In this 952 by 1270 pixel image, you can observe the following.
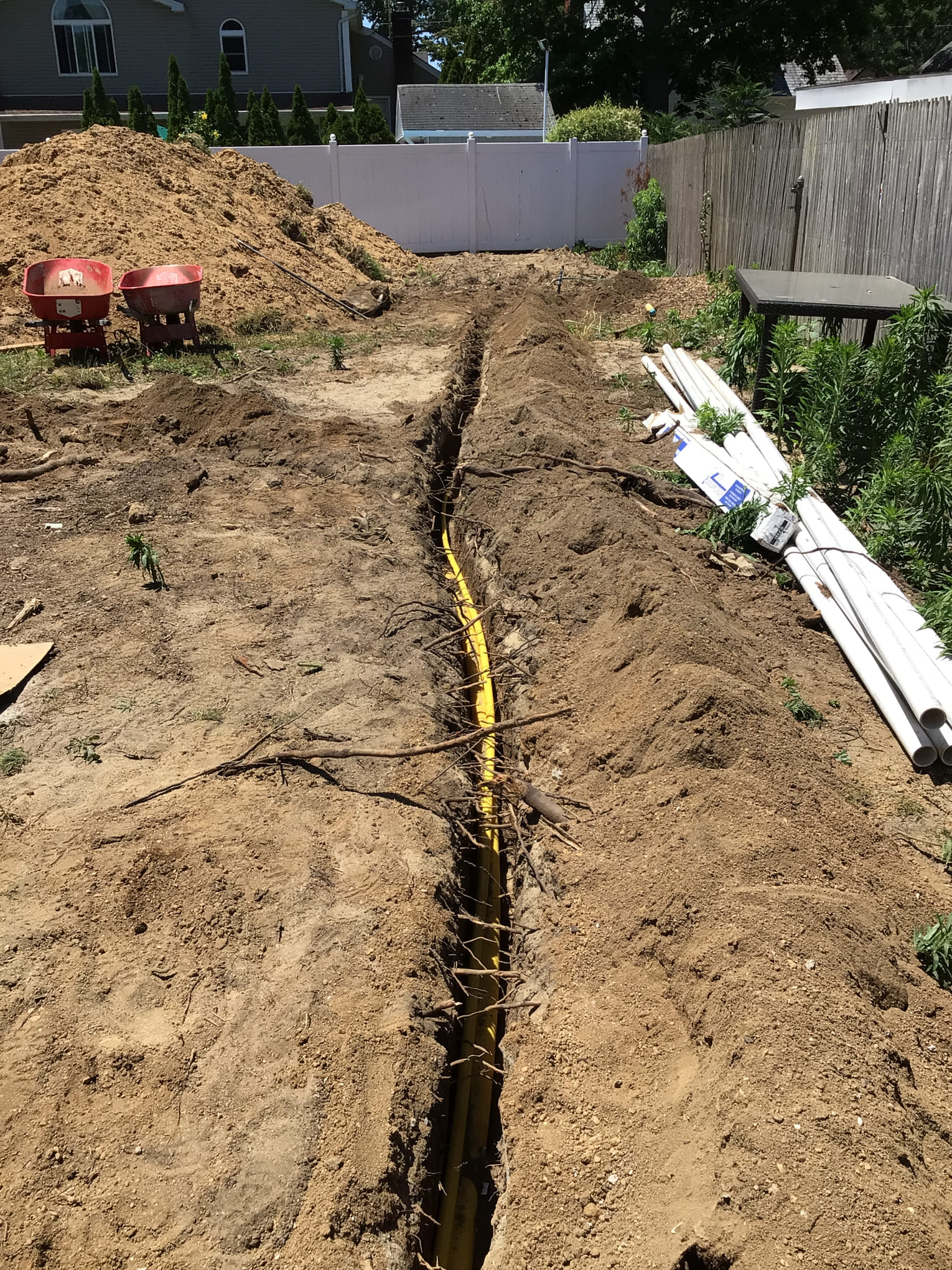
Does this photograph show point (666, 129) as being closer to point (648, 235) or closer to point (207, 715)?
point (648, 235)

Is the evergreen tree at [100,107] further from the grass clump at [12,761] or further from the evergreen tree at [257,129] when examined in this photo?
the grass clump at [12,761]

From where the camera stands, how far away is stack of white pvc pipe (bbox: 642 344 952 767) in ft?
15.6

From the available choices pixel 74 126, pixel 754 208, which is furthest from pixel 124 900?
pixel 74 126

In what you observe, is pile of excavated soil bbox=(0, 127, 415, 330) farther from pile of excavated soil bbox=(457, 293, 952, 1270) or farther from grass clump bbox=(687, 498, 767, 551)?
pile of excavated soil bbox=(457, 293, 952, 1270)

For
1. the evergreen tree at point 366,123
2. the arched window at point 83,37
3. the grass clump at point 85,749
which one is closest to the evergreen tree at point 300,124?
the evergreen tree at point 366,123

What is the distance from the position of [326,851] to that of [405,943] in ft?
2.02

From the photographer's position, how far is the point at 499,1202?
3.21 m

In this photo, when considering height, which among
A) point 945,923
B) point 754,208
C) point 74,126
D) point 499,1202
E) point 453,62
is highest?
A: point 453,62

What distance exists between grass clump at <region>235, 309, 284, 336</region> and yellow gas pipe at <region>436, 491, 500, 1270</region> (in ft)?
31.5

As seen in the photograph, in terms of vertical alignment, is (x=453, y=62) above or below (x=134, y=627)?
above

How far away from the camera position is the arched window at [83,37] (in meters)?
27.8

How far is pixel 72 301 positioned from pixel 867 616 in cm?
993

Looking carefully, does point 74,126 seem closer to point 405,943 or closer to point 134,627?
point 134,627

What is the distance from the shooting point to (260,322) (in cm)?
1388
